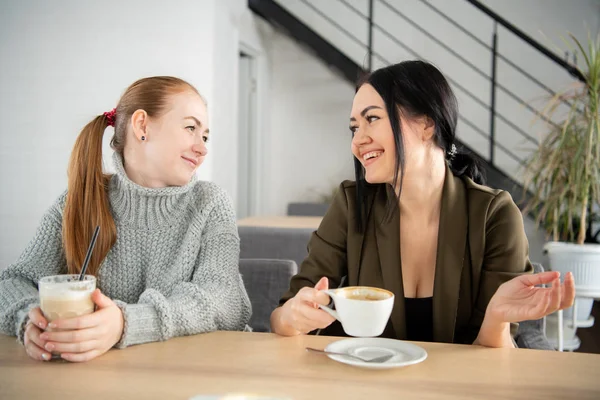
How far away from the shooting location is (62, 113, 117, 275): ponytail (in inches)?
49.3

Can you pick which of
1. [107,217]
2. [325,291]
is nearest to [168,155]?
[107,217]

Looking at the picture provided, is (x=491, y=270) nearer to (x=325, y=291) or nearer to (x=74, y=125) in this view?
(x=325, y=291)

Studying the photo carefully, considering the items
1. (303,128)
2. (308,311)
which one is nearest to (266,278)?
(308,311)

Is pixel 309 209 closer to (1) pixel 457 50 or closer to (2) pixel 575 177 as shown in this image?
(1) pixel 457 50

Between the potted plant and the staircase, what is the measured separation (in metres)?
1.63

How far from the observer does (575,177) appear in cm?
311

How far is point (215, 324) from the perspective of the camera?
1119 millimetres

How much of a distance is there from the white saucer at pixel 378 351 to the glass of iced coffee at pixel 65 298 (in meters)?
0.42

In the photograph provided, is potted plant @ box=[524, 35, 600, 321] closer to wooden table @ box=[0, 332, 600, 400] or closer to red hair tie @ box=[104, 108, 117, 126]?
wooden table @ box=[0, 332, 600, 400]

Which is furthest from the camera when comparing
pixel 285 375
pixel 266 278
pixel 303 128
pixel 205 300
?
pixel 303 128

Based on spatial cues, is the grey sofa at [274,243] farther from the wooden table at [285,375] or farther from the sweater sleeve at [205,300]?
the wooden table at [285,375]

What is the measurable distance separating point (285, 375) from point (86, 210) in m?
0.68

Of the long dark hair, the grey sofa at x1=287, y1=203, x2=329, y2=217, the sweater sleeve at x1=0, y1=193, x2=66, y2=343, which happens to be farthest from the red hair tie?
the grey sofa at x1=287, y1=203, x2=329, y2=217

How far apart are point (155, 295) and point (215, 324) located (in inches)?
5.4
